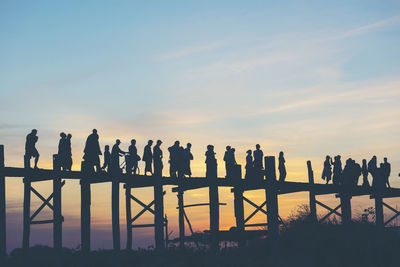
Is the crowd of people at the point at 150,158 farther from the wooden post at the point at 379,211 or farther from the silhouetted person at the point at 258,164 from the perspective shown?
the wooden post at the point at 379,211

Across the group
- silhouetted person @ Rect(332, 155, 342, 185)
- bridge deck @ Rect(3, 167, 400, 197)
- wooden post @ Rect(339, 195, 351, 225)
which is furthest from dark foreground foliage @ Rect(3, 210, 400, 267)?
silhouetted person @ Rect(332, 155, 342, 185)

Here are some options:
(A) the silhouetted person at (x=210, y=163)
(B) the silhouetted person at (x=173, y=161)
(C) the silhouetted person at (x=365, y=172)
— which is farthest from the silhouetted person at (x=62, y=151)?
Result: (C) the silhouetted person at (x=365, y=172)

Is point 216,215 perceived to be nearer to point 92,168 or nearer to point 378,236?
point 92,168

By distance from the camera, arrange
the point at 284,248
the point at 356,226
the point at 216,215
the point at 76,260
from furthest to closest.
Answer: the point at 356,226
the point at 284,248
the point at 216,215
the point at 76,260

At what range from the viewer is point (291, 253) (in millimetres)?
24734

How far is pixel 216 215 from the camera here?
75.3 feet

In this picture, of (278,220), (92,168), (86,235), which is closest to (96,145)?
(92,168)

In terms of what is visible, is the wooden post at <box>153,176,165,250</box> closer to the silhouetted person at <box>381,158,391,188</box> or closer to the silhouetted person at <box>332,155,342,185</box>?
the silhouetted person at <box>332,155,342,185</box>

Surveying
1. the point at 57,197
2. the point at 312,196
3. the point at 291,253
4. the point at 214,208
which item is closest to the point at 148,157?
the point at 214,208

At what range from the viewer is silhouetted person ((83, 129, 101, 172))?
21.6m

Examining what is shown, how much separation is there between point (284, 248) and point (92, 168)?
341 inches

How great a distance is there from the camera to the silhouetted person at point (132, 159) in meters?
23.0

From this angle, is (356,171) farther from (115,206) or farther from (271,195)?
(115,206)

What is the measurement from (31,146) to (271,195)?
31.0 feet
